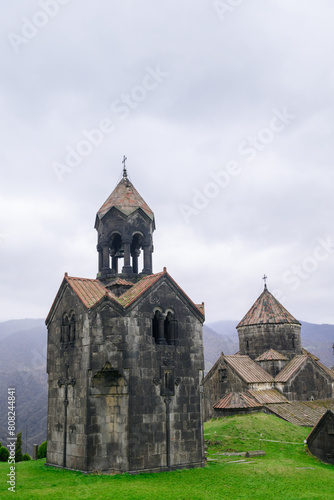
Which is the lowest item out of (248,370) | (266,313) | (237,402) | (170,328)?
(237,402)

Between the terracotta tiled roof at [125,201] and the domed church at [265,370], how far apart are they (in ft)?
50.5

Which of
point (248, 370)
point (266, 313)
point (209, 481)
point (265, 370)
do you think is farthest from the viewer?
point (266, 313)

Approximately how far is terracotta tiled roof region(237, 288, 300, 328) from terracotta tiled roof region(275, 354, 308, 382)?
2.97m

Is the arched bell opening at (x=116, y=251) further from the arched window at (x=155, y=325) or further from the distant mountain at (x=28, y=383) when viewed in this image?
the distant mountain at (x=28, y=383)

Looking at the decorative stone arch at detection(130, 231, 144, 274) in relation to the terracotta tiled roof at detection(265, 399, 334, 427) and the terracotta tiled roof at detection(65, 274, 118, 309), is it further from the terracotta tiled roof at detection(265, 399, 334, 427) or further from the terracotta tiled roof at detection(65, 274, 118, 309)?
the terracotta tiled roof at detection(265, 399, 334, 427)

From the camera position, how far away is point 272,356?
118 feet

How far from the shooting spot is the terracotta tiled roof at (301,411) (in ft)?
98.6

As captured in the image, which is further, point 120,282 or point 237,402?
point 237,402

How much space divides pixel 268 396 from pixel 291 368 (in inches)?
154

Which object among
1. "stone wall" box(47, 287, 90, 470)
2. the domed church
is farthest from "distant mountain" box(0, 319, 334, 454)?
"stone wall" box(47, 287, 90, 470)

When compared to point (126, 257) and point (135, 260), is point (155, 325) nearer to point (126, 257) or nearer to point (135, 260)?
point (126, 257)

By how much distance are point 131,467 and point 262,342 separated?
22615 mm

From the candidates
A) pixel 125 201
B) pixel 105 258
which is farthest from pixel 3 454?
pixel 125 201

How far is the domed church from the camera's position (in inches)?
1280
